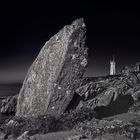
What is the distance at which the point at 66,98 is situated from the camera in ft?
81.4

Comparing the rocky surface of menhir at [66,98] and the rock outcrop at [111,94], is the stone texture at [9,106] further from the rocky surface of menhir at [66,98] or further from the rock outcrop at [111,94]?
the rock outcrop at [111,94]

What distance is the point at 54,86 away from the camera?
25.0 m

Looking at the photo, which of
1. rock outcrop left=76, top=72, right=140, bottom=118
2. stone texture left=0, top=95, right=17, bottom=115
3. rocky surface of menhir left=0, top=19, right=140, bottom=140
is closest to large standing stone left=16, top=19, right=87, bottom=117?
rocky surface of menhir left=0, top=19, right=140, bottom=140

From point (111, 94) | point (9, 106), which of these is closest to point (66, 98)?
point (111, 94)

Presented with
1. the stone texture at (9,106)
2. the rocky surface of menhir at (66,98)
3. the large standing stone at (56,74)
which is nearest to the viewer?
the rocky surface of menhir at (66,98)

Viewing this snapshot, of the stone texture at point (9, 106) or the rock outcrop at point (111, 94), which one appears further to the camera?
the stone texture at point (9, 106)

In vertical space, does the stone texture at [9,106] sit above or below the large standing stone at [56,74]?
below

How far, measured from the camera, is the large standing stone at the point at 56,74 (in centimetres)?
2481

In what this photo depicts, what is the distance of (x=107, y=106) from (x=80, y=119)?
266 cm

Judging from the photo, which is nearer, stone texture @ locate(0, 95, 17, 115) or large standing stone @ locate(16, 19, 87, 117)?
large standing stone @ locate(16, 19, 87, 117)

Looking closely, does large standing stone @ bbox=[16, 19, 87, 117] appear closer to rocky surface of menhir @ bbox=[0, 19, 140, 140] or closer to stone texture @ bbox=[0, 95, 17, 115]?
rocky surface of menhir @ bbox=[0, 19, 140, 140]

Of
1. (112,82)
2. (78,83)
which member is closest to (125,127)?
(78,83)

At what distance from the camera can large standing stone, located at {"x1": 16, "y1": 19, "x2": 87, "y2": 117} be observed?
2481 centimetres

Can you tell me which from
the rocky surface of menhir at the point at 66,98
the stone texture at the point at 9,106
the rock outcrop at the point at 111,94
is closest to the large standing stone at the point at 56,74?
the rocky surface of menhir at the point at 66,98
